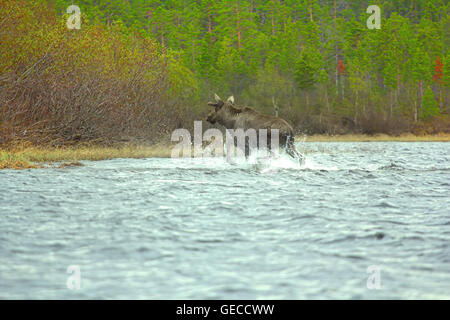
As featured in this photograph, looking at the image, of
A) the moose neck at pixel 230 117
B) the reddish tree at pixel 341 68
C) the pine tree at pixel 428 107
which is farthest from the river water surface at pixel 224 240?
the reddish tree at pixel 341 68

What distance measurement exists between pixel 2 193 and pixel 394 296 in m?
9.93

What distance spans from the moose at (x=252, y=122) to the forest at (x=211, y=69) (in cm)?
751

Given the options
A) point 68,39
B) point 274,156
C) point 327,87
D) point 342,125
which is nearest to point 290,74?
point 327,87

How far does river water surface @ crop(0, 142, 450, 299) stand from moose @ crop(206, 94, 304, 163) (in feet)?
11.7

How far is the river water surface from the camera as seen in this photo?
5.61m

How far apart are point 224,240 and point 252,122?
1135 cm

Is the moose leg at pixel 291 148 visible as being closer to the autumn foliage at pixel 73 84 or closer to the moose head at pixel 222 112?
the moose head at pixel 222 112

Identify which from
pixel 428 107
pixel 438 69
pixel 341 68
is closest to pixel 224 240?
pixel 428 107

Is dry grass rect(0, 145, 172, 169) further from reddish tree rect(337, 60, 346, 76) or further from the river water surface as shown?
reddish tree rect(337, 60, 346, 76)

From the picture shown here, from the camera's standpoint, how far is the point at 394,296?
210 inches

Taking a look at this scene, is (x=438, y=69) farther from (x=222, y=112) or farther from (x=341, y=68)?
(x=222, y=112)

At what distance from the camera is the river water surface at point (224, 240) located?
561 cm

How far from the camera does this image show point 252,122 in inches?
742
